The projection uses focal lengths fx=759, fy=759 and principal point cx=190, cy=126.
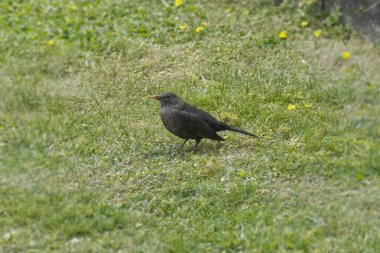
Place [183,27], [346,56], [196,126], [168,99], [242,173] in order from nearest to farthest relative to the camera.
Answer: [242,173]
[196,126]
[168,99]
[346,56]
[183,27]

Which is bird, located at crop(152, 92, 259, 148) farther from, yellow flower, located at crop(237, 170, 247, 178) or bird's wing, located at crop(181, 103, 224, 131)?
yellow flower, located at crop(237, 170, 247, 178)

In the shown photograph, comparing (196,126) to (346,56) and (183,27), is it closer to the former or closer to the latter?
(346,56)

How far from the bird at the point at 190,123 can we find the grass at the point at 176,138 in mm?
178

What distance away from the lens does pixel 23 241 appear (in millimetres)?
5746

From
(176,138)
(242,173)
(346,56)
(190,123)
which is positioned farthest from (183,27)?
(242,173)

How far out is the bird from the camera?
7.67m

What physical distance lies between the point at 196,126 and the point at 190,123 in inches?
2.7

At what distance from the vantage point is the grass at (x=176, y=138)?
5895 mm

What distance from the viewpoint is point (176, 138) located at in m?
8.20

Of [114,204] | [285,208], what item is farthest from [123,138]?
[285,208]

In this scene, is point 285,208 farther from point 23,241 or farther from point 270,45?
point 270,45

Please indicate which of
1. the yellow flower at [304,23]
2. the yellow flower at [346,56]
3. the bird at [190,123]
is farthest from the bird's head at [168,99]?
the yellow flower at [304,23]

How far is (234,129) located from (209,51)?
2558 millimetres

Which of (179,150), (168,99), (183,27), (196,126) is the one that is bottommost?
(179,150)
